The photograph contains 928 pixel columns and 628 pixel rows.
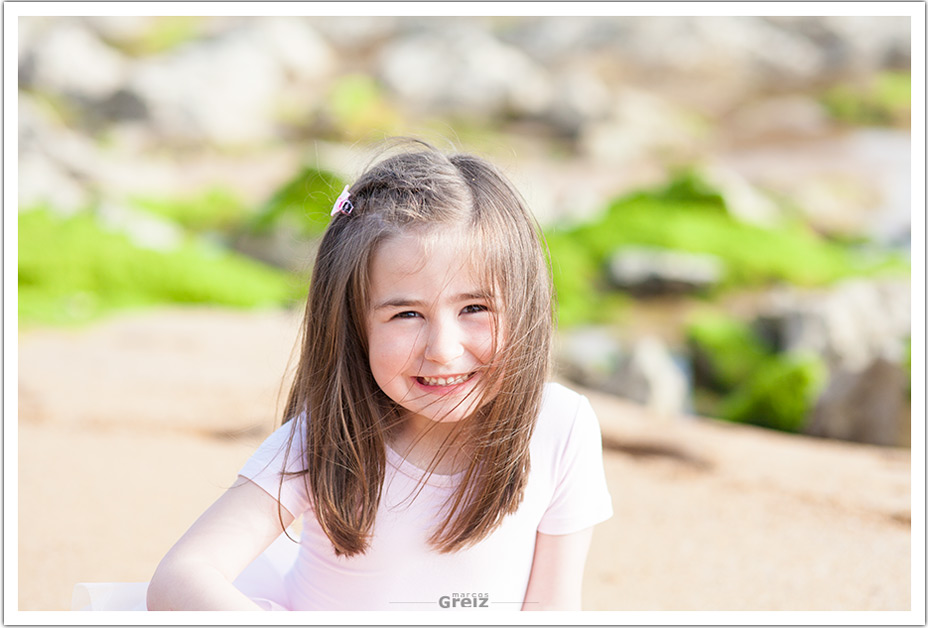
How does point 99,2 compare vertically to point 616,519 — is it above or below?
above

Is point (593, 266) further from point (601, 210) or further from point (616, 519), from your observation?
point (616, 519)

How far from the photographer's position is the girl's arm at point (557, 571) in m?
1.80

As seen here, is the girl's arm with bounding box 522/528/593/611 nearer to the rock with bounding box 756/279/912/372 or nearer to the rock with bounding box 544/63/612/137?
the rock with bounding box 756/279/912/372

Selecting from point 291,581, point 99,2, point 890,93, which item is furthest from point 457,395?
point 890,93

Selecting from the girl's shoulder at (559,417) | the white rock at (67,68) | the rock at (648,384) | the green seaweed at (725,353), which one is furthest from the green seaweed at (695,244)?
the white rock at (67,68)

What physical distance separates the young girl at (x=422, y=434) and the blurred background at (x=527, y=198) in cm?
27

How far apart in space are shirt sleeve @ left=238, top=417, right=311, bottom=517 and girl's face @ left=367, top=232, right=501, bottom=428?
23 centimetres

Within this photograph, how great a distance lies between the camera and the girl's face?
5.29 feet

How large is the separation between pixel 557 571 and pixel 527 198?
1.00m

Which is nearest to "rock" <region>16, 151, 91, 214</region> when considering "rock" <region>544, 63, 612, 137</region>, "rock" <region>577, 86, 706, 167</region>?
"rock" <region>544, 63, 612, 137</region>

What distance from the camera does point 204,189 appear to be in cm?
1182

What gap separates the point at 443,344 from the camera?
5.24 ft

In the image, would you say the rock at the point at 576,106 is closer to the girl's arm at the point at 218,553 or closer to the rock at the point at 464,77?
the rock at the point at 464,77

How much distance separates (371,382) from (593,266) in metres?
7.36
